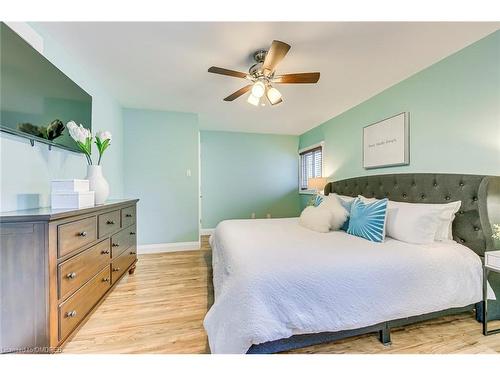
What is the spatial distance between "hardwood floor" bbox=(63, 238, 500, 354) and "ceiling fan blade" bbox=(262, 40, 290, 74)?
202 centimetres

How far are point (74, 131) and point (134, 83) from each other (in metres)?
1.10

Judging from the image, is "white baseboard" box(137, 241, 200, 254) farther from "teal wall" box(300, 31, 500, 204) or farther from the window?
"teal wall" box(300, 31, 500, 204)

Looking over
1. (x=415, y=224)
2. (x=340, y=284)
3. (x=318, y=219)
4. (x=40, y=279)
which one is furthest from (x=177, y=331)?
(x=415, y=224)

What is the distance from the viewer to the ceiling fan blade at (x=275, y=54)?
1.47m

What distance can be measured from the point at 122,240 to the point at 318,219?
6.46ft

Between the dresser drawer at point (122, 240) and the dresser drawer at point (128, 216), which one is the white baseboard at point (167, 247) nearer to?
the dresser drawer at point (122, 240)

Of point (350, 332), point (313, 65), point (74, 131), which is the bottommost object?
point (350, 332)

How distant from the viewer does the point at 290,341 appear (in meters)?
1.22

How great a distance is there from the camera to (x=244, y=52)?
1874 millimetres

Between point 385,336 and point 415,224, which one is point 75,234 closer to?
point 385,336

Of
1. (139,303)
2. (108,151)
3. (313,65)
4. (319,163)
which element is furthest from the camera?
(319,163)
